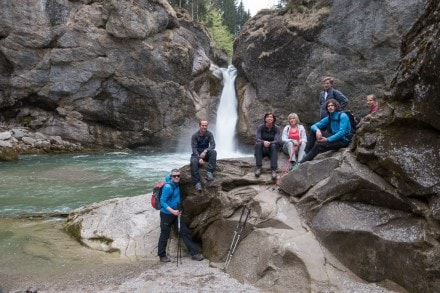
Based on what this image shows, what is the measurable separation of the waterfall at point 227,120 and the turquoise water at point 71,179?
4138 mm

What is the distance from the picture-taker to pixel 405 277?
6797 millimetres

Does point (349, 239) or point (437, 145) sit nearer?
point (437, 145)

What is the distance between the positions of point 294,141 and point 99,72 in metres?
22.3

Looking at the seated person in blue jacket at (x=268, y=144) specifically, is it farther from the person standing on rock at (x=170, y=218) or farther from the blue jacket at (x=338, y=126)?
the person standing on rock at (x=170, y=218)

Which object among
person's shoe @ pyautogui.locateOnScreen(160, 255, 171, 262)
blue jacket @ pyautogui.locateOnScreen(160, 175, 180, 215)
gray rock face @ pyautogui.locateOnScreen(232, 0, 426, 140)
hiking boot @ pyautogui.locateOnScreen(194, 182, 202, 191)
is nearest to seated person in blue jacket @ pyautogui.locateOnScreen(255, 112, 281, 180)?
hiking boot @ pyautogui.locateOnScreen(194, 182, 202, 191)

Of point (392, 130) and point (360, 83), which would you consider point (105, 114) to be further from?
point (392, 130)

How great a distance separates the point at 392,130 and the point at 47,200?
13.3 metres

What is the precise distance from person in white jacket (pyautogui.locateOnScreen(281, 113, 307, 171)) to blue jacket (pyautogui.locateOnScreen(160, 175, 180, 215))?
324 cm

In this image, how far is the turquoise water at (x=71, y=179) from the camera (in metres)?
14.7

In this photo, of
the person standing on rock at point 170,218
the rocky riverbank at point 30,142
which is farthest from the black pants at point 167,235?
the rocky riverbank at point 30,142

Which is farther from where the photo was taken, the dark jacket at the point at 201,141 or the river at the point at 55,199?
Result: the dark jacket at the point at 201,141

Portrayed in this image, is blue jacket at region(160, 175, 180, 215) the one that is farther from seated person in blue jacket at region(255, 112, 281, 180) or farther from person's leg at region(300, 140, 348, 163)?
person's leg at region(300, 140, 348, 163)

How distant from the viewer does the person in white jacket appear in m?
10.2

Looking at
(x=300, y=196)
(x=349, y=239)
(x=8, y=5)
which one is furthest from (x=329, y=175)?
(x=8, y=5)
